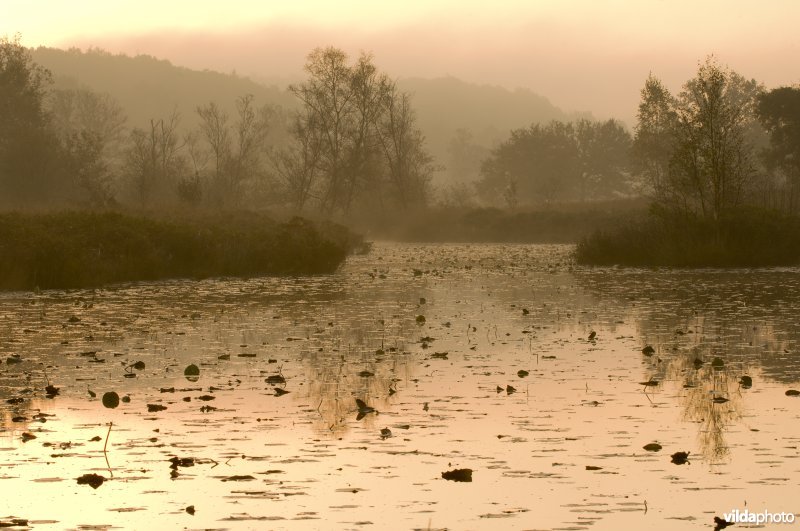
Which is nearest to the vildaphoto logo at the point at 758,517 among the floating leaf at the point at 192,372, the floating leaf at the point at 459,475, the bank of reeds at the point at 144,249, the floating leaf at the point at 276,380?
the floating leaf at the point at 459,475

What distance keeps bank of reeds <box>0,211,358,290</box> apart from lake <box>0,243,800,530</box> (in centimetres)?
667

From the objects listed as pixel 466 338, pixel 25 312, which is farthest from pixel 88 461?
pixel 25 312

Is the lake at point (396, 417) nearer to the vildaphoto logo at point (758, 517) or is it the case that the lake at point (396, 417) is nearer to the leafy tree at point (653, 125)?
the vildaphoto logo at point (758, 517)

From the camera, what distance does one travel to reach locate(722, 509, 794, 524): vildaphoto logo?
8164 millimetres

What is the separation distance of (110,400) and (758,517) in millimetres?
7768

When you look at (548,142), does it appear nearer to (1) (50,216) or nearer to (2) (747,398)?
(1) (50,216)

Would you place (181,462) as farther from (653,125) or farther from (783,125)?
(653,125)

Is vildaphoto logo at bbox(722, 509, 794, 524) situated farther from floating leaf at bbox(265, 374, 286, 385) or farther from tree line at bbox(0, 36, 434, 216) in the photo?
tree line at bbox(0, 36, 434, 216)

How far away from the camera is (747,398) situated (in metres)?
13.7

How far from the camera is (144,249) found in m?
37.4

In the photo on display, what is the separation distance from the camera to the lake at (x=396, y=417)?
873 cm

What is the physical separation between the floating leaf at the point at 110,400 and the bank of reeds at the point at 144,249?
1914cm

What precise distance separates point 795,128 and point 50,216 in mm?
61123

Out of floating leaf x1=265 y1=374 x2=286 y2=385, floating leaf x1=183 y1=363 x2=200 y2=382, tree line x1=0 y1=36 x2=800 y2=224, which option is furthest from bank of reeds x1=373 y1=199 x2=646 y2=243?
floating leaf x1=265 y1=374 x2=286 y2=385
